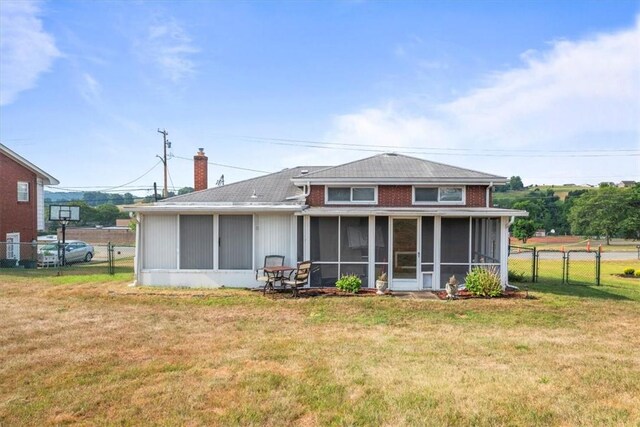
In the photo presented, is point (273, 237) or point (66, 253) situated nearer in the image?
point (273, 237)

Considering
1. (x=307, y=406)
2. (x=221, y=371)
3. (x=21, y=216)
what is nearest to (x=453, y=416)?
(x=307, y=406)

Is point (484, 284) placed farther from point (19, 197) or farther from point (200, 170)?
point (19, 197)

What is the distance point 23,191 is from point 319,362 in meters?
23.8

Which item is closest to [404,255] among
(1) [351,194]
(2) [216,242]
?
(1) [351,194]

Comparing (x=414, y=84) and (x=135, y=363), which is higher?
(x=414, y=84)

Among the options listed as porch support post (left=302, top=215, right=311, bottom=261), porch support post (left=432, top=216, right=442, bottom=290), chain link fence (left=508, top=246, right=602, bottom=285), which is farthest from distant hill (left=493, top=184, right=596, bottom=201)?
porch support post (left=302, top=215, right=311, bottom=261)

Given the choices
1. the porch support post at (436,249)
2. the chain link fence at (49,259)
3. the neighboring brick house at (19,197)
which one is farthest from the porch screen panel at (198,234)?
the neighboring brick house at (19,197)

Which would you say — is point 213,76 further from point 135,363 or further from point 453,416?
point 453,416

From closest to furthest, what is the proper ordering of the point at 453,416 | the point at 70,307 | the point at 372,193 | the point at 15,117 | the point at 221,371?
the point at 453,416, the point at 221,371, the point at 70,307, the point at 372,193, the point at 15,117

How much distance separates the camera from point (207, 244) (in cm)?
1249

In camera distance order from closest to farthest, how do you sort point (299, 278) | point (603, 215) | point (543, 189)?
point (299, 278)
point (603, 215)
point (543, 189)

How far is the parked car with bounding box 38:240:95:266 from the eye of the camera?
21.2 meters

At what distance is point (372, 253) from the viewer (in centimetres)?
1229

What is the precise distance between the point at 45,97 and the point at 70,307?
12973mm
